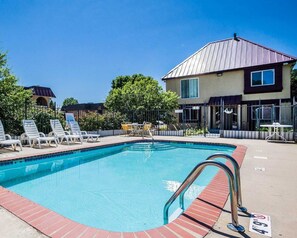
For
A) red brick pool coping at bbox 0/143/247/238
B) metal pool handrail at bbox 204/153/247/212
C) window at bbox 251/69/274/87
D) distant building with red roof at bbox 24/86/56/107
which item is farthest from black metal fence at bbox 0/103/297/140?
distant building with red roof at bbox 24/86/56/107

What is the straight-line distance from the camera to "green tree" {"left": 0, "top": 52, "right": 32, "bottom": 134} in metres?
11.3

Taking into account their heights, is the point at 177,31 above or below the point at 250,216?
above

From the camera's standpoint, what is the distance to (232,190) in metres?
2.40

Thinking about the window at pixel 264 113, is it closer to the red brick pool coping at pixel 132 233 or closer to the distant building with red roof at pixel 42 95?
the red brick pool coping at pixel 132 233

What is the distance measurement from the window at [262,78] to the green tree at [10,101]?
1828 cm

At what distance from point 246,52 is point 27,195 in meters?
21.5

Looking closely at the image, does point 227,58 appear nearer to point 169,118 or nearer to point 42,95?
point 169,118

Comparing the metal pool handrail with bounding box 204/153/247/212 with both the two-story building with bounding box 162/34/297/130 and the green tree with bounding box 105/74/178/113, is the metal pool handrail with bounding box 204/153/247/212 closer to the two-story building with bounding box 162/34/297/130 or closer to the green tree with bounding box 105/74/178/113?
the two-story building with bounding box 162/34/297/130

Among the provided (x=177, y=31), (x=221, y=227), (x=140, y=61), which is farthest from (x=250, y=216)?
(x=140, y=61)

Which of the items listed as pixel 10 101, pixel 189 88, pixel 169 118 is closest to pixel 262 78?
pixel 189 88

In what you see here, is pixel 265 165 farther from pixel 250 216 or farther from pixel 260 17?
pixel 260 17

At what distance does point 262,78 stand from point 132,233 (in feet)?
63.3

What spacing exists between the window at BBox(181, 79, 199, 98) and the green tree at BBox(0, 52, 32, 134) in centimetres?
1509

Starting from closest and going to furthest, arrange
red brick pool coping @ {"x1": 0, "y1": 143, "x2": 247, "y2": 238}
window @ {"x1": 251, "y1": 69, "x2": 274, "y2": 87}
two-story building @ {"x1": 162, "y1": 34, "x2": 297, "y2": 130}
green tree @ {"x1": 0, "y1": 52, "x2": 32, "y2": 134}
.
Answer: red brick pool coping @ {"x1": 0, "y1": 143, "x2": 247, "y2": 238}
green tree @ {"x1": 0, "y1": 52, "x2": 32, "y2": 134}
two-story building @ {"x1": 162, "y1": 34, "x2": 297, "y2": 130}
window @ {"x1": 251, "y1": 69, "x2": 274, "y2": 87}
